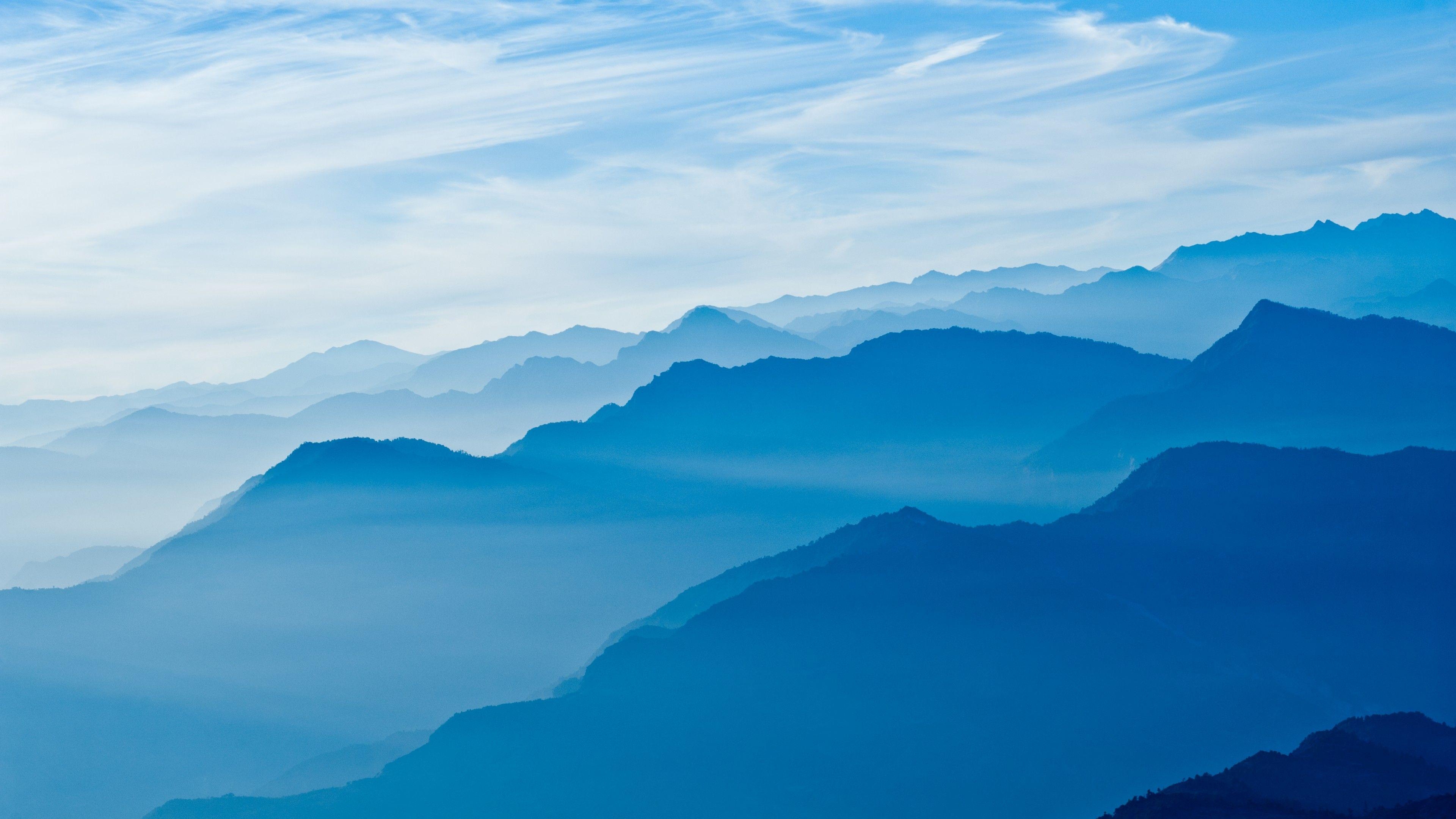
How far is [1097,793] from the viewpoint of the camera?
195625 mm

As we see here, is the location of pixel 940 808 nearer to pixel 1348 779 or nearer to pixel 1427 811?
pixel 1348 779

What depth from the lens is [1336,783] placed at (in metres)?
142

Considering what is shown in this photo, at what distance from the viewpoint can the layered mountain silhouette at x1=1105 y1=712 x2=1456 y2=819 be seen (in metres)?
121

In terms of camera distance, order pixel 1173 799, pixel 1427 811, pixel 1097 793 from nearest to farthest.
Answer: pixel 1427 811, pixel 1173 799, pixel 1097 793

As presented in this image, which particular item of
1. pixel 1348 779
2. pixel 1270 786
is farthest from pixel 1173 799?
pixel 1348 779

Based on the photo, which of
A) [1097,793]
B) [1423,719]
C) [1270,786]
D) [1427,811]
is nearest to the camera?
[1427,811]

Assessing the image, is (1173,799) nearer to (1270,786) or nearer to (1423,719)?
(1270,786)

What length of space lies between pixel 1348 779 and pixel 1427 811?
1090 inches

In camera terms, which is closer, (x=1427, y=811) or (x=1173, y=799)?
(x=1427, y=811)

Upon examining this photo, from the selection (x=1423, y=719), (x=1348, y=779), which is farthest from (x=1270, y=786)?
(x=1423, y=719)

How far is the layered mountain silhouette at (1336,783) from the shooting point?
121 metres

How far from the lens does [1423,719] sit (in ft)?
557

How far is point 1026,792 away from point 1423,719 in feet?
190

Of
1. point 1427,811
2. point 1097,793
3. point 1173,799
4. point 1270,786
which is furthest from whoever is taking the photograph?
point 1097,793
